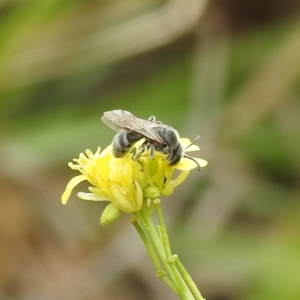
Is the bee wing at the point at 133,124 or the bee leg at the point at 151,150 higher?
the bee wing at the point at 133,124

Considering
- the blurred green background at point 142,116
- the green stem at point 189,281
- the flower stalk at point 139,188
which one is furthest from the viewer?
the blurred green background at point 142,116

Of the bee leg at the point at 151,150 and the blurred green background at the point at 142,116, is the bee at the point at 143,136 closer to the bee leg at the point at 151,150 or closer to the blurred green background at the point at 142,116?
the bee leg at the point at 151,150

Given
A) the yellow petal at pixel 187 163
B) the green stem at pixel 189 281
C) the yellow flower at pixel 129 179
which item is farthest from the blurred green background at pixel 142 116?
the green stem at pixel 189 281

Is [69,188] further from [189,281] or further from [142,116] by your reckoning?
[142,116]

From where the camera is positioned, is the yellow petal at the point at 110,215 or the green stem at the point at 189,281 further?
the yellow petal at the point at 110,215

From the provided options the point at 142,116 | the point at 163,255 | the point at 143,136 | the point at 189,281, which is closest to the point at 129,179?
the point at 143,136

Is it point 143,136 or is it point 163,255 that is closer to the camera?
point 163,255
